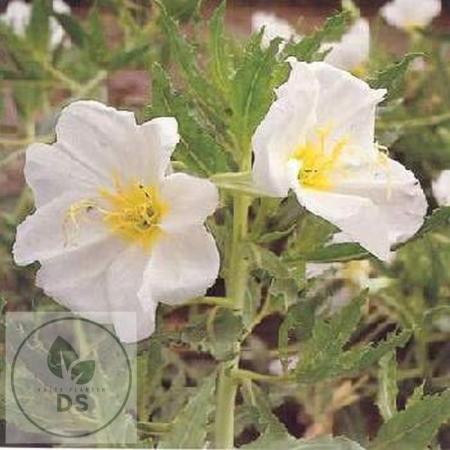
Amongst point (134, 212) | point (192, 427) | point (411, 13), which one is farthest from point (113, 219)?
point (411, 13)

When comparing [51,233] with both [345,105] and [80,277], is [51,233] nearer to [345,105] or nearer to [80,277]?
[80,277]

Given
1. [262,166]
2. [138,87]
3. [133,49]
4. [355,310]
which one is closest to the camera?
[262,166]

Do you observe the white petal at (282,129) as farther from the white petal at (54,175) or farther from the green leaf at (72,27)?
the green leaf at (72,27)

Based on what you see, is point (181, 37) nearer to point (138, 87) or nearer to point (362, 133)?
point (362, 133)

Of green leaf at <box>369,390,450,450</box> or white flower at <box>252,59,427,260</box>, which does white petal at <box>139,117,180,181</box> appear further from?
green leaf at <box>369,390,450,450</box>

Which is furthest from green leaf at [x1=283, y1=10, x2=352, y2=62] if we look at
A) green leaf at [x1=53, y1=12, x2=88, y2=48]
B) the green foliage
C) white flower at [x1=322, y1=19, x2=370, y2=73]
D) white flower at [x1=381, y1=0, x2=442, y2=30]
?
white flower at [x1=381, y1=0, x2=442, y2=30]

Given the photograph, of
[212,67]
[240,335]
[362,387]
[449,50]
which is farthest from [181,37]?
[449,50]

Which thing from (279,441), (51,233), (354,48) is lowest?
(279,441)
